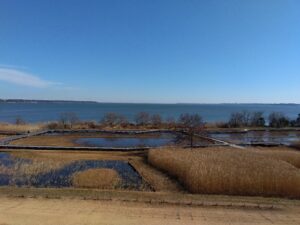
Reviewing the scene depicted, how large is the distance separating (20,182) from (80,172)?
12.1 feet

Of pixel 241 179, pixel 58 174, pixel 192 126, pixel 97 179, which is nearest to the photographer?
pixel 241 179

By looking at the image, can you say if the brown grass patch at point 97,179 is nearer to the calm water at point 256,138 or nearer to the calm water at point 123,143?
the calm water at point 123,143

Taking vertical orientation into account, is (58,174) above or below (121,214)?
below

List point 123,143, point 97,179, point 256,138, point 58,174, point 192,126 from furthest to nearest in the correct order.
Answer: point 256,138
point 123,143
point 192,126
point 58,174
point 97,179

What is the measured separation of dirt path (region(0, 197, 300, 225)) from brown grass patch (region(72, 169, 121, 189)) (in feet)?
15.3

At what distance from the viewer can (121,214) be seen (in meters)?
11.2

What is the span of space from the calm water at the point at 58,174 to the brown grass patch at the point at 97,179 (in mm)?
354

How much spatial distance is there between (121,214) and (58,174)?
10.6m

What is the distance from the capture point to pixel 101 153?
96.6 ft

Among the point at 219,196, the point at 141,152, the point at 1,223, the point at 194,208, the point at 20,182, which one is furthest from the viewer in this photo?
the point at 141,152

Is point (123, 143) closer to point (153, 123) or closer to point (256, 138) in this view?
point (256, 138)

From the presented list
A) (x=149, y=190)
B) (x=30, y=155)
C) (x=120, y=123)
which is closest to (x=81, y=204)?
(x=149, y=190)

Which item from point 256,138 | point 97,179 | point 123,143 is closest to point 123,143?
point 123,143

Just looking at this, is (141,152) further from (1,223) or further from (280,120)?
(280,120)
